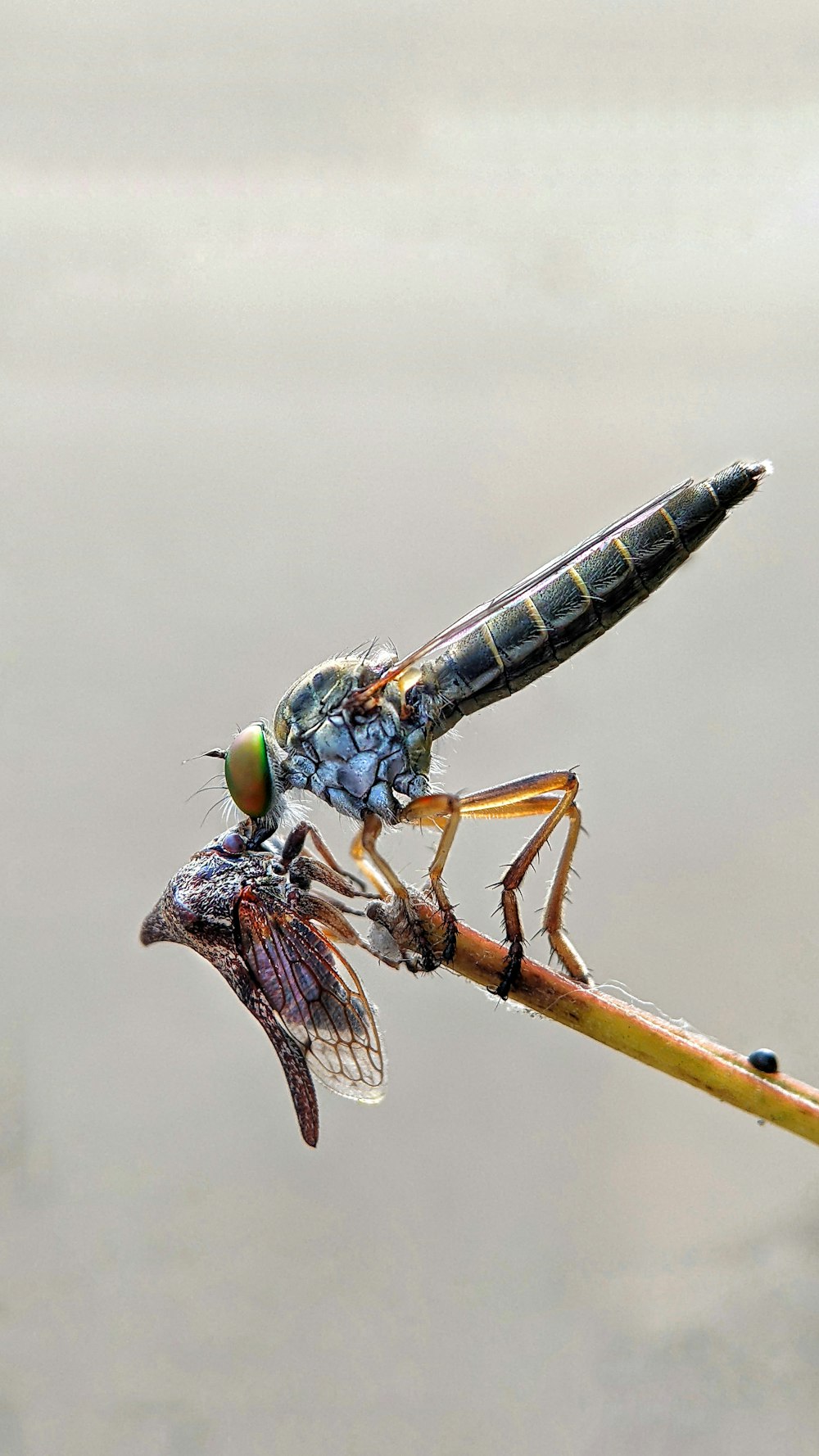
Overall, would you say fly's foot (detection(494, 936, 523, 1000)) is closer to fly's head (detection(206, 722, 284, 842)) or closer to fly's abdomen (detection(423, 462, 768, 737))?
fly's head (detection(206, 722, 284, 842))

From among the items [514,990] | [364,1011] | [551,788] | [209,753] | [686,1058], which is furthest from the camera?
[209,753]

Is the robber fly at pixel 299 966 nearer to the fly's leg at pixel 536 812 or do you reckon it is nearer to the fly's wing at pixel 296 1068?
the fly's wing at pixel 296 1068

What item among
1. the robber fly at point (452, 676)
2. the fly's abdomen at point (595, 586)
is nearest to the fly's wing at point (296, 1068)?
the robber fly at point (452, 676)

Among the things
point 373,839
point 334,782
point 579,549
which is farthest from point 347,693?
point 579,549

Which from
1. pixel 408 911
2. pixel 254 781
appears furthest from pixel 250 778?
pixel 408 911

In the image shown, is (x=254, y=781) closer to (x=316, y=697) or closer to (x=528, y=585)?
(x=316, y=697)

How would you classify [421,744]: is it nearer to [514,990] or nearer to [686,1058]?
[514,990]
